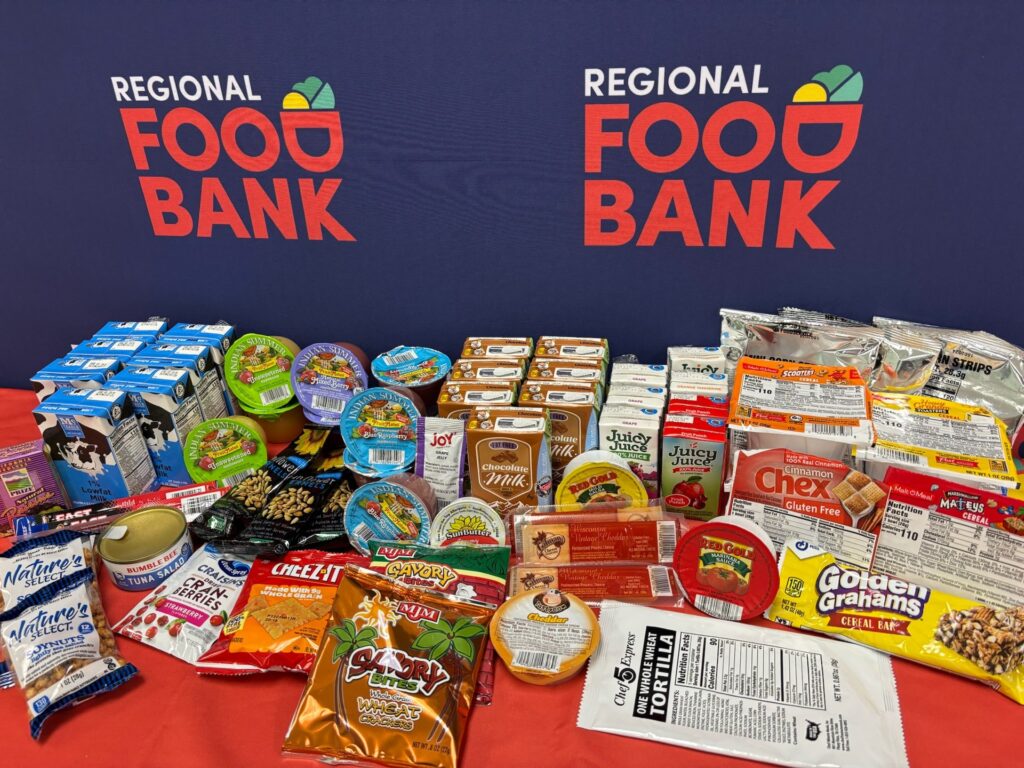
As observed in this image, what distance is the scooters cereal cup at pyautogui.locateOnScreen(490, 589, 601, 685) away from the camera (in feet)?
4.38

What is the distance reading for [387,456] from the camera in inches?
71.1

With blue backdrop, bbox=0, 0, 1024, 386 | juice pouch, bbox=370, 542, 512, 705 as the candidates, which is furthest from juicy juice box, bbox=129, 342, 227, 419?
juice pouch, bbox=370, 542, 512, 705

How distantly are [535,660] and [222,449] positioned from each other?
Answer: 3.53 feet

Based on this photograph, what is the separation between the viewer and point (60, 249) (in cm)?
221

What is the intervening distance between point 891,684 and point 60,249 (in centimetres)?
246

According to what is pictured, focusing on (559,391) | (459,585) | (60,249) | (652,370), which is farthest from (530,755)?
(60,249)

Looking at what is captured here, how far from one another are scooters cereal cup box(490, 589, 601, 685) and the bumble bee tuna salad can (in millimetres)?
768

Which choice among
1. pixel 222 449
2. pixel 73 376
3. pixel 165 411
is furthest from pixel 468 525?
pixel 73 376

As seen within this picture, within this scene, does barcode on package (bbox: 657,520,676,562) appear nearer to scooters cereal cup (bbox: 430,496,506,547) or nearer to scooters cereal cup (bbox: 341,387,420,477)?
scooters cereal cup (bbox: 430,496,506,547)

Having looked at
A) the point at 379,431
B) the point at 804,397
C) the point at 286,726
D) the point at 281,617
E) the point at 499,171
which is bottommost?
the point at 286,726

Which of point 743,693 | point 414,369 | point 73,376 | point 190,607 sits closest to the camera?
point 743,693

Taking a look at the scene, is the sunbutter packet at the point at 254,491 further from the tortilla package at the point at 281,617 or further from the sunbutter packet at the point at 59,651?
the sunbutter packet at the point at 59,651

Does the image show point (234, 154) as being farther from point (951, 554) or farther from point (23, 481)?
point (951, 554)

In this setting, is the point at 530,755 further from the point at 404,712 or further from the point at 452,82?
the point at 452,82
